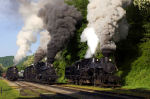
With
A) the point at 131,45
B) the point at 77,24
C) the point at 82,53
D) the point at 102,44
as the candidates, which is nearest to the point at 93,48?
the point at 102,44

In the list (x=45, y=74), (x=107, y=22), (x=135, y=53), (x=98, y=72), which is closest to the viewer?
(x=98, y=72)

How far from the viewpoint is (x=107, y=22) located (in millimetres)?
22703

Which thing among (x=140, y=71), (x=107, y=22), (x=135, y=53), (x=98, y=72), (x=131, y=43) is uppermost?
(x=107, y=22)

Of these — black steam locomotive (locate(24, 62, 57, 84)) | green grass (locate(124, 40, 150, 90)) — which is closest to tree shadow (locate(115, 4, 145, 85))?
green grass (locate(124, 40, 150, 90))

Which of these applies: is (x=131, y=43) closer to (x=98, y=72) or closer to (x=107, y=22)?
(x=107, y=22)

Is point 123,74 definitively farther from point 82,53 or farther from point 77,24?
point 77,24

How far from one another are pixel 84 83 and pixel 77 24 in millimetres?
13499

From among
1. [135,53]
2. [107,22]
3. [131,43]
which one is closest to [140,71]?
[135,53]

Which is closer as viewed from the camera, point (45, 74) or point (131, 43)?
point (131, 43)

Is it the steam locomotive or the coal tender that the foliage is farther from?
the steam locomotive

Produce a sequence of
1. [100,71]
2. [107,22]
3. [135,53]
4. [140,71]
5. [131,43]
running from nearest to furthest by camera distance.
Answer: [100,71], [107,22], [140,71], [135,53], [131,43]

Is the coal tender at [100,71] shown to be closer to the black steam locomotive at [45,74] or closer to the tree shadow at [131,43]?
the tree shadow at [131,43]

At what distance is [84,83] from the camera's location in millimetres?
26719

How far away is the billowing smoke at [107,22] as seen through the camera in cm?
2217
